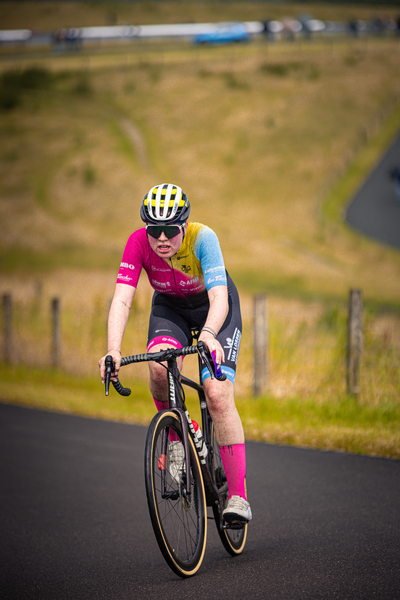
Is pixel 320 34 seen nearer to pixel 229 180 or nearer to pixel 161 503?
pixel 229 180

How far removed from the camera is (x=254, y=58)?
66688 mm

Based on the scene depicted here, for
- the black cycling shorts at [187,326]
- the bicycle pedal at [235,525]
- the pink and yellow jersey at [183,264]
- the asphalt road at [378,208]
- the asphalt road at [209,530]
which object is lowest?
the asphalt road at [209,530]

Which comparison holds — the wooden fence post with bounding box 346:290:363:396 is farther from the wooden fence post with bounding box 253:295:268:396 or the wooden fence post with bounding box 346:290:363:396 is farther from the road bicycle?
the road bicycle

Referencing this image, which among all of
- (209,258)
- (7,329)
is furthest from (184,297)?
(7,329)

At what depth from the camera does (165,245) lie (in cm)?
422

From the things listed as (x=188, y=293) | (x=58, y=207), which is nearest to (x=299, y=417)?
(x=188, y=293)

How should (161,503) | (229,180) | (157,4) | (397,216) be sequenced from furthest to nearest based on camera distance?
(157,4), (229,180), (397,216), (161,503)

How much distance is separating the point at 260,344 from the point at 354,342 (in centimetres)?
150

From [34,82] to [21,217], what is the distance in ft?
80.5

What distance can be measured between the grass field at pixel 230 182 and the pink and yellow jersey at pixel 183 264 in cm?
388

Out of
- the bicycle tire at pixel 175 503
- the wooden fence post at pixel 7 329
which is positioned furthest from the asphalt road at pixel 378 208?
the bicycle tire at pixel 175 503

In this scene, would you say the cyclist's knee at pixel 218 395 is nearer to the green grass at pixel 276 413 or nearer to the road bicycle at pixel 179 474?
the road bicycle at pixel 179 474

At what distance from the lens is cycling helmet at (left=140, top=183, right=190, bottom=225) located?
13.5ft

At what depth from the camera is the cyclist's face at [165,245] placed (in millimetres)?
4211
